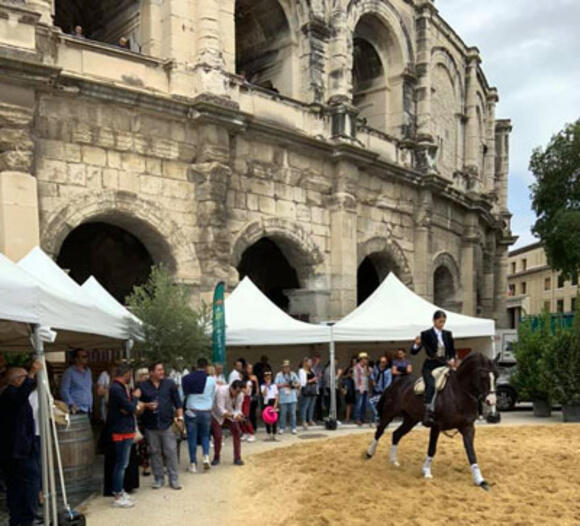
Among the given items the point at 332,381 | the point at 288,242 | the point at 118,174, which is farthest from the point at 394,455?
the point at 288,242

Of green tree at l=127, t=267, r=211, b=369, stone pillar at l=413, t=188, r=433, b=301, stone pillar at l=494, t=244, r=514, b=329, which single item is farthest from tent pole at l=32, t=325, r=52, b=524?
stone pillar at l=494, t=244, r=514, b=329

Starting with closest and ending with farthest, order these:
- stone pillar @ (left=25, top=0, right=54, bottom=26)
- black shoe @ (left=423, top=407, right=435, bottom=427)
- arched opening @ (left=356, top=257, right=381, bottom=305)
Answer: black shoe @ (left=423, top=407, right=435, bottom=427) < stone pillar @ (left=25, top=0, right=54, bottom=26) < arched opening @ (left=356, top=257, right=381, bottom=305)

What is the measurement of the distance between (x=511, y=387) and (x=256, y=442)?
7.91 meters

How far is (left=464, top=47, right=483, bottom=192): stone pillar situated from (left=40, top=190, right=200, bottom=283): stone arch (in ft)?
47.8

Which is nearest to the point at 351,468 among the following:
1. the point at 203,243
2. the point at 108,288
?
the point at 203,243

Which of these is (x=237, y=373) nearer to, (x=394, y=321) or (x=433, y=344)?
(x=394, y=321)

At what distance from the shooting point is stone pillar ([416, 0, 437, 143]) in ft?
68.1

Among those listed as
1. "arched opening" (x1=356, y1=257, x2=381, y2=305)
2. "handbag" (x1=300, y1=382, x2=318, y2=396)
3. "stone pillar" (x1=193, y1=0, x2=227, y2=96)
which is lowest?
"handbag" (x1=300, y1=382, x2=318, y2=396)

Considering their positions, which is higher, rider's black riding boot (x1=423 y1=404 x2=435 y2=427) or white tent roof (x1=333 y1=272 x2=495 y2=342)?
white tent roof (x1=333 y1=272 x2=495 y2=342)

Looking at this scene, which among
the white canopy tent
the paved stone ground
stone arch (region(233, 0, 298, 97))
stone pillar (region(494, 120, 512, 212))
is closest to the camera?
the white canopy tent

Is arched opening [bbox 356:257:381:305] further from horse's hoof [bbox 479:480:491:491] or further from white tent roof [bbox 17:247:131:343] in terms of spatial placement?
horse's hoof [bbox 479:480:491:491]

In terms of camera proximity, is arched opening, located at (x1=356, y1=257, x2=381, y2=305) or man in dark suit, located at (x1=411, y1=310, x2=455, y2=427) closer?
man in dark suit, located at (x1=411, y1=310, x2=455, y2=427)

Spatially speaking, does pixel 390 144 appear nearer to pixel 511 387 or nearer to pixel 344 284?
pixel 344 284

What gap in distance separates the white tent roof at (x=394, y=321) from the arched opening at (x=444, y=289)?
8.23 metres
